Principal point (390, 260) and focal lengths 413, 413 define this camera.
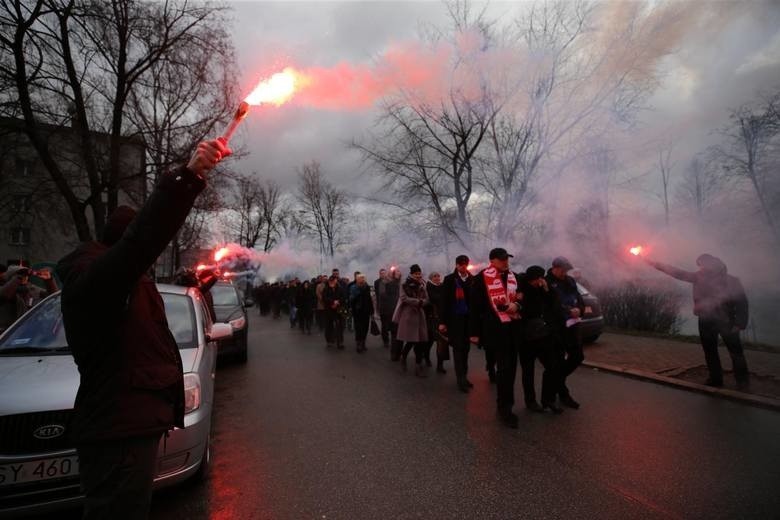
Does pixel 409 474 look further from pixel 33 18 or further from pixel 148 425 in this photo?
pixel 33 18

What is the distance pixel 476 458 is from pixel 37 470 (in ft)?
10.5

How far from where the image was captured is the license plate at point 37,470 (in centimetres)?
242

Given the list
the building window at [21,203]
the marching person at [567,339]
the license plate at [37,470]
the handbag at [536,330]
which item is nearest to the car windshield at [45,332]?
the license plate at [37,470]

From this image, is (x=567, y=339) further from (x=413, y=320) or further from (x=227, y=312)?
(x=227, y=312)

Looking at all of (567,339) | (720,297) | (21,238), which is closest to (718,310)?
(720,297)

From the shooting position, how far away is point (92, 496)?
1511mm

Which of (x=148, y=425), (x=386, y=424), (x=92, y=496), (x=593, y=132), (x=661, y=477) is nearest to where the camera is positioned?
(x=92, y=496)

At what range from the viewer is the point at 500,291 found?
4.98m

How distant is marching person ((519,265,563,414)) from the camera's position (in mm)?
5035

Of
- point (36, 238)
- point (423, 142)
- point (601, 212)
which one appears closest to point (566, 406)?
point (601, 212)

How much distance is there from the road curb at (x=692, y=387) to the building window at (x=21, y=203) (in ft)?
53.1

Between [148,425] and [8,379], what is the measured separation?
79.0 inches

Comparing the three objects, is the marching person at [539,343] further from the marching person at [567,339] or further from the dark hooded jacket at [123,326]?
the dark hooded jacket at [123,326]

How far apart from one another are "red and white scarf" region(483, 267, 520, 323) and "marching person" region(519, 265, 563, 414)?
19 centimetres
